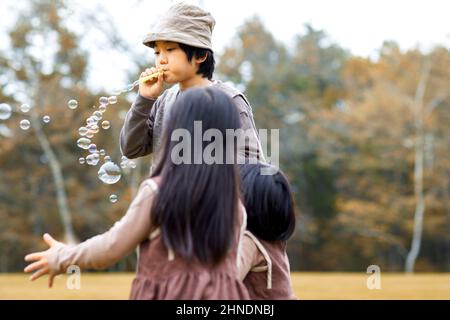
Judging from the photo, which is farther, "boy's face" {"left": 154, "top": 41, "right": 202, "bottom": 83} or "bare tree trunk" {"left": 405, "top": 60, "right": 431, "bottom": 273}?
"bare tree trunk" {"left": 405, "top": 60, "right": 431, "bottom": 273}

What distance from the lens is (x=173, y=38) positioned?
2812 millimetres

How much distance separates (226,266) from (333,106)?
20.9 metres

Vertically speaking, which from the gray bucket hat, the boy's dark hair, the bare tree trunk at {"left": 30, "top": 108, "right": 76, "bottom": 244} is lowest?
the bare tree trunk at {"left": 30, "top": 108, "right": 76, "bottom": 244}

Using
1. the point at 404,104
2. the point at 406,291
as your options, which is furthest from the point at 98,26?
the point at 406,291

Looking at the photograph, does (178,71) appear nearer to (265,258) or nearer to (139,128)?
(139,128)

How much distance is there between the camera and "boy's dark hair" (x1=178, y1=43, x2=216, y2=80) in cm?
288

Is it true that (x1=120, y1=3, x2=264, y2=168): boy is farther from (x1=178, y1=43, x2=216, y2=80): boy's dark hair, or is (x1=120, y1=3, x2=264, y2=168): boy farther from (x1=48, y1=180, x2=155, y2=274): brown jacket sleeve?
(x1=48, y1=180, x2=155, y2=274): brown jacket sleeve

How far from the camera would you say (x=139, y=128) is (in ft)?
9.78

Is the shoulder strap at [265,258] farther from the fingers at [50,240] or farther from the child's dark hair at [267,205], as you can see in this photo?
the fingers at [50,240]

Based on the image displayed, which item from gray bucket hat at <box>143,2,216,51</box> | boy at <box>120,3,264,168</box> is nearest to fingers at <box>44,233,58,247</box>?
boy at <box>120,3,264,168</box>

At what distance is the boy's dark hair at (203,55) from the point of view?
2883 millimetres

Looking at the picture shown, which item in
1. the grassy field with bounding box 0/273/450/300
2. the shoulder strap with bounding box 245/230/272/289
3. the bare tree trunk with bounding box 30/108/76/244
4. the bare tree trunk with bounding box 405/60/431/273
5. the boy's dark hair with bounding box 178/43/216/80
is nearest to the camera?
the shoulder strap with bounding box 245/230/272/289

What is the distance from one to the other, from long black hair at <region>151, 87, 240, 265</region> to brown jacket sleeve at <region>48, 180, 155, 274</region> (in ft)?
0.11
